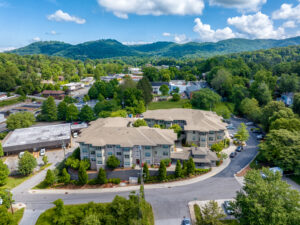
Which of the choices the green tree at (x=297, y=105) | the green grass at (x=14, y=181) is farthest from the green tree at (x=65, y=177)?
the green tree at (x=297, y=105)

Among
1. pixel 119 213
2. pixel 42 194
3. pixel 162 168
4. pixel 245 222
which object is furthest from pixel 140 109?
pixel 245 222

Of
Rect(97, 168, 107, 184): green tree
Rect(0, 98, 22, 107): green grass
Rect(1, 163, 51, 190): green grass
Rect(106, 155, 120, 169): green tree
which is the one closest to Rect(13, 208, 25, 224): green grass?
Rect(1, 163, 51, 190): green grass

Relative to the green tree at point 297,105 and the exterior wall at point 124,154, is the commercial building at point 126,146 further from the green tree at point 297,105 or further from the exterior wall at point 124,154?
the green tree at point 297,105

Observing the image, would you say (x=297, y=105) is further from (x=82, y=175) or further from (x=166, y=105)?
(x=82, y=175)

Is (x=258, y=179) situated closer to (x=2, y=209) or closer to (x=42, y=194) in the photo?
(x=2, y=209)

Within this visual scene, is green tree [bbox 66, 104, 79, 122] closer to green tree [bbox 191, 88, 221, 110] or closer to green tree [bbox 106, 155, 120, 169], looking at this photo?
green tree [bbox 106, 155, 120, 169]

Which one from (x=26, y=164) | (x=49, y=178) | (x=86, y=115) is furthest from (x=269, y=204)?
(x=86, y=115)
